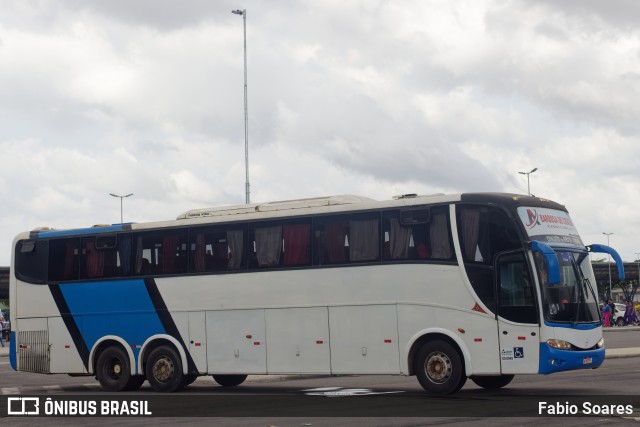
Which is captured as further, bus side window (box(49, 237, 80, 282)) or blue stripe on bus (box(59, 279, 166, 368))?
bus side window (box(49, 237, 80, 282))

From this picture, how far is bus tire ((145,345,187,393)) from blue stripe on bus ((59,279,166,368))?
405 mm

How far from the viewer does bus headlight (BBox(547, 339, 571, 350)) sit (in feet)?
57.7

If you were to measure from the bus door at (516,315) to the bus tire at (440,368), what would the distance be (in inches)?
32.2

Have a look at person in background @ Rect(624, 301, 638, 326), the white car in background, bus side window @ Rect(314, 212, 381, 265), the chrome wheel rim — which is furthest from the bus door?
the white car in background

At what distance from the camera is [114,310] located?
2245 cm

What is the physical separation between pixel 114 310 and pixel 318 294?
5016 millimetres

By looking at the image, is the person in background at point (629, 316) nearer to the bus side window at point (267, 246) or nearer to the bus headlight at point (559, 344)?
the bus side window at point (267, 246)

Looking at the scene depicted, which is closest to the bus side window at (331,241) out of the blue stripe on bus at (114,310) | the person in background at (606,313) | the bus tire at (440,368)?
the bus tire at (440,368)

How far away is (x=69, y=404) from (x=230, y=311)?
3.98m

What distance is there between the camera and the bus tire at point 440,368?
18297 mm

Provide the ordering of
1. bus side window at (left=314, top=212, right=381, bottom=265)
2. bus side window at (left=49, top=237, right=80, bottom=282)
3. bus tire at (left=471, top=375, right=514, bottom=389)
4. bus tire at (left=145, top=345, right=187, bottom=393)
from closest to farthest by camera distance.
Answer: bus side window at (left=314, top=212, right=381, bottom=265) → bus tire at (left=471, top=375, right=514, bottom=389) → bus tire at (left=145, top=345, right=187, bottom=393) → bus side window at (left=49, top=237, right=80, bottom=282)

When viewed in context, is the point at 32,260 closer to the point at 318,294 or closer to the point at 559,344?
the point at 318,294

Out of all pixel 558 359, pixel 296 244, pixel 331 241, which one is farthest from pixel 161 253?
pixel 558 359

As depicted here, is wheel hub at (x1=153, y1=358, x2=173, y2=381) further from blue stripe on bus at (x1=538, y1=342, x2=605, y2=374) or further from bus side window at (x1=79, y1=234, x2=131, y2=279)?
blue stripe on bus at (x1=538, y1=342, x2=605, y2=374)
